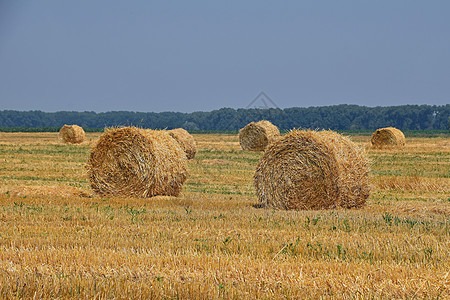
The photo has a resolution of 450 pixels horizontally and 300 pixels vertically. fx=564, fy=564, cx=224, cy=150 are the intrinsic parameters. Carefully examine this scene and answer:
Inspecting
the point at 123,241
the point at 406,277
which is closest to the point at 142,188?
the point at 123,241

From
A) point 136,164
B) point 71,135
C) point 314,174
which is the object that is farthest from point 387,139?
point 314,174

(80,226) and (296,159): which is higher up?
(296,159)

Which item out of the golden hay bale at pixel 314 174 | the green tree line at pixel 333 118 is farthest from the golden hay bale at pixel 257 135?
the green tree line at pixel 333 118

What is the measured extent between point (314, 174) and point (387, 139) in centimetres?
2757

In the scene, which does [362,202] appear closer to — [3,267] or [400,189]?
[400,189]

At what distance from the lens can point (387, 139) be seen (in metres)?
39.6

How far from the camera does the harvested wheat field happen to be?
6086mm

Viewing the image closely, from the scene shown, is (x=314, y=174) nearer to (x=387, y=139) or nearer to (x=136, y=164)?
(x=136, y=164)

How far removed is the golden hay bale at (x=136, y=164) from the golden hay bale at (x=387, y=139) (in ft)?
85.0

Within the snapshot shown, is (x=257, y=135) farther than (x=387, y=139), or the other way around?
(x=387, y=139)

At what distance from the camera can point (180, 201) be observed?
14398 mm

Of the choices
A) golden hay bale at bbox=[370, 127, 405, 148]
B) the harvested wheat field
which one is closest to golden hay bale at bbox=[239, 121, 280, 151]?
golden hay bale at bbox=[370, 127, 405, 148]

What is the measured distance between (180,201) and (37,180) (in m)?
8.86

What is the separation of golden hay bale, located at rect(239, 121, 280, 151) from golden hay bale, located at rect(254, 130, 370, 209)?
915 inches
